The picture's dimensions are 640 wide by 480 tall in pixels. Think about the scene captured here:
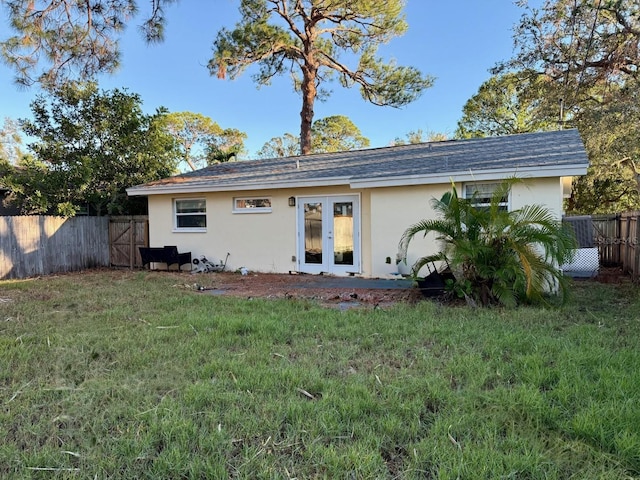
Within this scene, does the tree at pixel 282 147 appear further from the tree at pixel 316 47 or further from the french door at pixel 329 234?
the french door at pixel 329 234

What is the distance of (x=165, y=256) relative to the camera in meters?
11.5

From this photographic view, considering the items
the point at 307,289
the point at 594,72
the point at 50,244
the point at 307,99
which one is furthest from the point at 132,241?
the point at 594,72

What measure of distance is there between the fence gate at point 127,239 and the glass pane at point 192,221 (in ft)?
4.73

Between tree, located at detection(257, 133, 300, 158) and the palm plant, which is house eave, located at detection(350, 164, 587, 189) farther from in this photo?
tree, located at detection(257, 133, 300, 158)

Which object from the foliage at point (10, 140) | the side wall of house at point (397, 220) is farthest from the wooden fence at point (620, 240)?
the foliage at point (10, 140)

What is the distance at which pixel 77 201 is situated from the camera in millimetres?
13430

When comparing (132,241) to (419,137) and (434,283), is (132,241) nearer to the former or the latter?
(434,283)

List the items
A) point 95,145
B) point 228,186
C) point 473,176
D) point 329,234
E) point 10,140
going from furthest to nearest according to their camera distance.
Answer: point 10,140 → point 95,145 → point 228,186 → point 329,234 → point 473,176

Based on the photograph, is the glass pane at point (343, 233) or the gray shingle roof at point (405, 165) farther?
the glass pane at point (343, 233)

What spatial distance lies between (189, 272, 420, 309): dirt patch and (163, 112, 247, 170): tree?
2314cm

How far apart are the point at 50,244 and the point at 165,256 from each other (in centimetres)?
342

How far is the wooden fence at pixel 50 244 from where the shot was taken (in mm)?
10609

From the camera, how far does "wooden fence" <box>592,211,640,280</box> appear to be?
860 centimetres

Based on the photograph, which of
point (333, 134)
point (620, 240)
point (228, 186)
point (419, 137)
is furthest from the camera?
point (333, 134)
